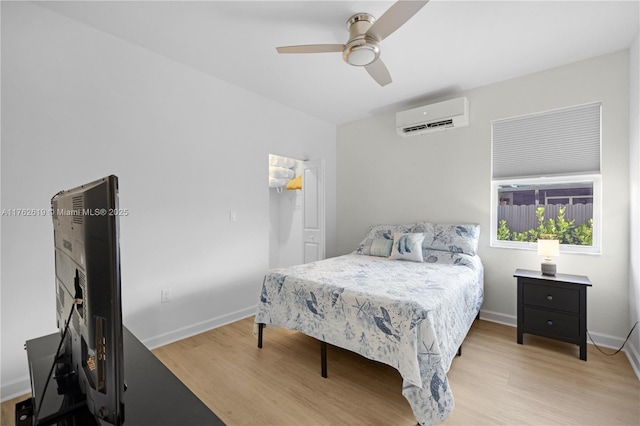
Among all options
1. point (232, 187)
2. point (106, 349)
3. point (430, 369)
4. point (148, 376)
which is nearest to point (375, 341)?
point (430, 369)

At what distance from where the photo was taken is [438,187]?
354cm

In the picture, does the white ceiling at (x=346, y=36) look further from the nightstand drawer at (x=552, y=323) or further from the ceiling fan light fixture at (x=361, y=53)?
the nightstand drawer at (x=552, y=323)

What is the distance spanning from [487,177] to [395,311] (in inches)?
88.6

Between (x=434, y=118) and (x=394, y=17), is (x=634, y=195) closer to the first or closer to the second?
(x=434, y=118)

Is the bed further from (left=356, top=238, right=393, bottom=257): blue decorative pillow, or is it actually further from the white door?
the white door

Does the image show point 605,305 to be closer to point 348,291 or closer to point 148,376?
point 348,291

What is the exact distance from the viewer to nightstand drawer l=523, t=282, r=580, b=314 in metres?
2.37

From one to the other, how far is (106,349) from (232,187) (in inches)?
106

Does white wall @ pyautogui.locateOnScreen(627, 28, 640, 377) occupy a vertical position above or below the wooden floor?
above

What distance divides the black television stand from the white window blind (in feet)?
11.3

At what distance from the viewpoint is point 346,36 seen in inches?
91.0

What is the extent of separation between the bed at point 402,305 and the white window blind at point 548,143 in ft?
2.80

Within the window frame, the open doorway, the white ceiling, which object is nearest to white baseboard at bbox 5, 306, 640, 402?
the window frame

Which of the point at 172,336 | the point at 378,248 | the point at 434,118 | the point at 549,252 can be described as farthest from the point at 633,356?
the point at 172,336
